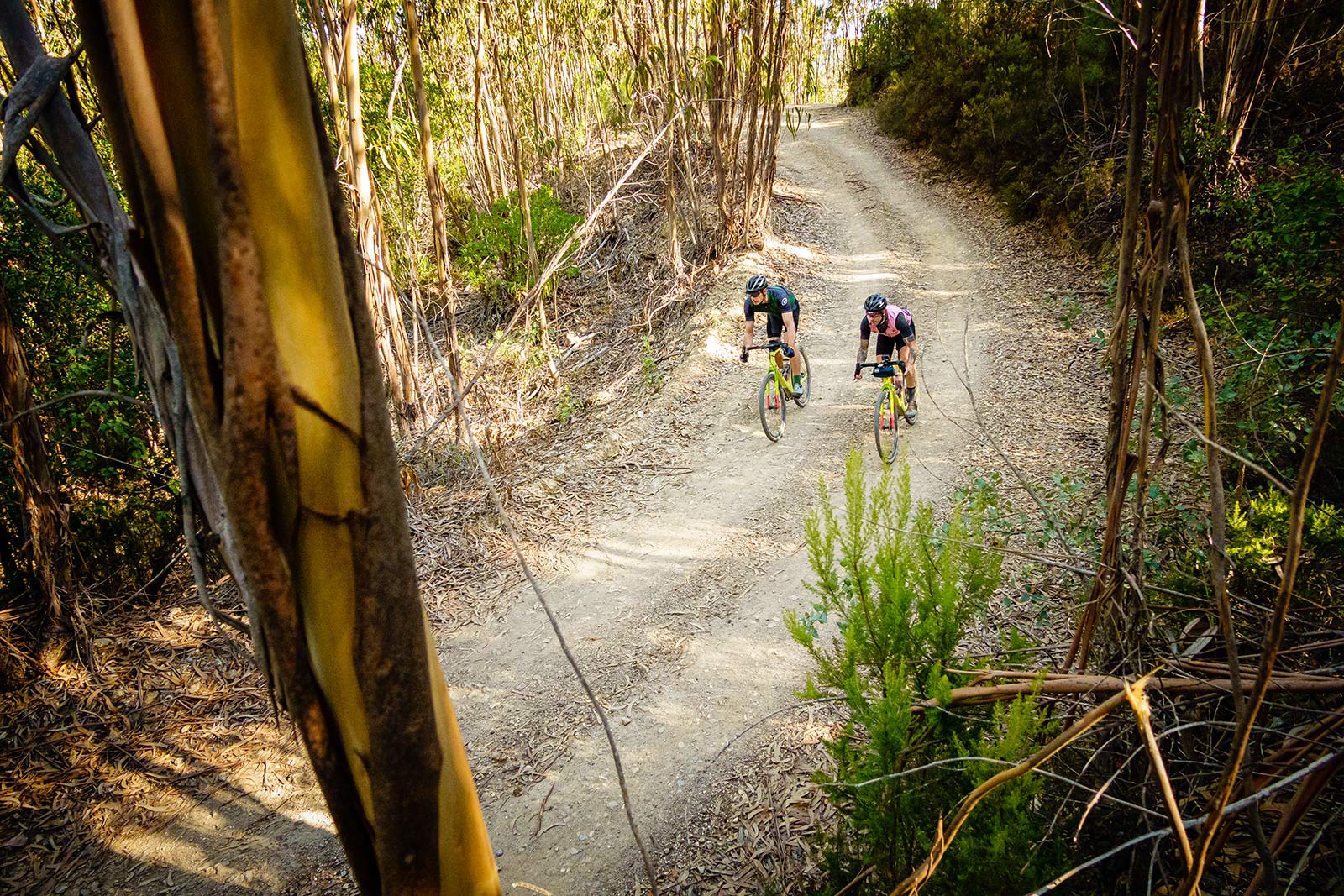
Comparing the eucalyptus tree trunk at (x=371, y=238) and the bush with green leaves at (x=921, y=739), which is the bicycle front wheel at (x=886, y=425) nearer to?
the bush with green leaves at (x=921, y=739)

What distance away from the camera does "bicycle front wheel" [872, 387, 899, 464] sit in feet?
23.7

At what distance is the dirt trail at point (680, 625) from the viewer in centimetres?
423

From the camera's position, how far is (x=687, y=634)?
5.55 meters

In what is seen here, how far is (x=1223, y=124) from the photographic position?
7836mm

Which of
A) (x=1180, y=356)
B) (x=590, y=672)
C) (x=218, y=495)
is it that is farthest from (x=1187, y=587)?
(x=1180, y=356)

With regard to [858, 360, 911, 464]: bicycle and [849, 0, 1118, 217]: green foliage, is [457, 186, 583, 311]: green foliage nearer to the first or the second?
[858, 360, 911, 464]: bicycle

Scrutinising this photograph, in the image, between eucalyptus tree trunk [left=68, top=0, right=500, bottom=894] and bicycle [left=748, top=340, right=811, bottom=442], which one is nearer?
eucalyptus tree trunk [left=68, top=0, right=500, bottom=894]

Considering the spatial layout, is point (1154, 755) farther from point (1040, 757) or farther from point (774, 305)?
point (774, 305)

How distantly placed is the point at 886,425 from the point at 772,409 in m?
1.37

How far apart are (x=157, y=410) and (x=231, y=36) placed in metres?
0.55

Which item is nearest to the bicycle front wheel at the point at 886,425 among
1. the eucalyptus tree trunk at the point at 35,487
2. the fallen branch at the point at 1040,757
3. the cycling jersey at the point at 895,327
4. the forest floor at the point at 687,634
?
the forest floor at the point at 687,634

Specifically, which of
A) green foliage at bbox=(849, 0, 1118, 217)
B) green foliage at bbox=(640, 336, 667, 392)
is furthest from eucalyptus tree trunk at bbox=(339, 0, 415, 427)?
green foliage at bbox=(849, 0, 1118, 217)

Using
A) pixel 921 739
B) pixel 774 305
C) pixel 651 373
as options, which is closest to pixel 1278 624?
pixel 921 739

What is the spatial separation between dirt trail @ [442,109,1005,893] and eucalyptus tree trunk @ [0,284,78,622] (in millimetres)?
2943
